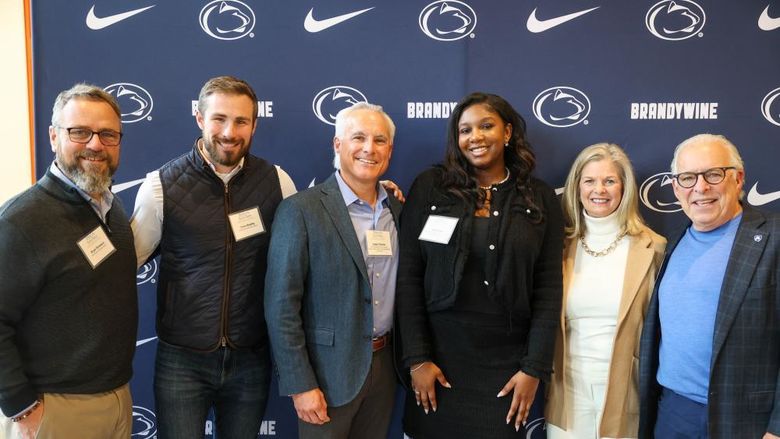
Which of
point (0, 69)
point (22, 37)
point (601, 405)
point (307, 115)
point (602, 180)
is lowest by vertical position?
point (601, 405)

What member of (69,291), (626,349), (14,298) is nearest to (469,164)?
(626,349)

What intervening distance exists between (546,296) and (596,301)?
10.6 inches

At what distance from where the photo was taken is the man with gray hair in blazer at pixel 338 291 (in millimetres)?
1942

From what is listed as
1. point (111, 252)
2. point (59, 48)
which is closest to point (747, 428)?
point (111, 252)

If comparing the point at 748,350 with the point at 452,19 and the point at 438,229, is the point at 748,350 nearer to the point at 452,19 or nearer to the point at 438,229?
the point at 438,229

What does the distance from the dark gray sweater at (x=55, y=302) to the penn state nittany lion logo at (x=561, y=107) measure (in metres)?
2.12

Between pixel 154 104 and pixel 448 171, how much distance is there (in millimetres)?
1650

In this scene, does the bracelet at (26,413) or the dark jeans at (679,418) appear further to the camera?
the dark jeans at (679,418)

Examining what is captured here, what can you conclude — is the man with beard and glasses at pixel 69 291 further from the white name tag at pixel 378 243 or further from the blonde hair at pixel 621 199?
the blonde hair at pixel 621 199

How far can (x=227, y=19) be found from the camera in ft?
8.89

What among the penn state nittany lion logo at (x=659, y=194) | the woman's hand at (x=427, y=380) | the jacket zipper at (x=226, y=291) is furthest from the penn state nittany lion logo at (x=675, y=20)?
the jacket zipper at (x=226, y=291)

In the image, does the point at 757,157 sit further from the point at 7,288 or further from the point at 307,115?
the point at 7,288

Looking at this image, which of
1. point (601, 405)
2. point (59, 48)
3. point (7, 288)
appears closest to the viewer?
point (7, 288)

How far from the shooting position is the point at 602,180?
233 cm
